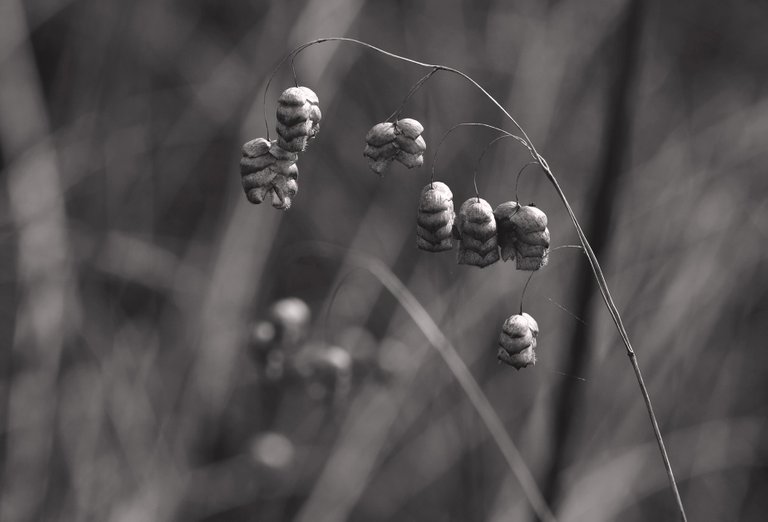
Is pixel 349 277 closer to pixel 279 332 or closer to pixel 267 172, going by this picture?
pixel 279 332

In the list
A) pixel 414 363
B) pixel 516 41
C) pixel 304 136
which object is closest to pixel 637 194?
pixel 516 41

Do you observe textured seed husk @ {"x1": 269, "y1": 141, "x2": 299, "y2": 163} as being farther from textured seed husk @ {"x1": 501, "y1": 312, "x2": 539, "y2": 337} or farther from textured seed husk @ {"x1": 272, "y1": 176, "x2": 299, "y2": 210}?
textured seed husk @ {"x1": 501, "y1": 312, "x2": 539, "y2": 337}

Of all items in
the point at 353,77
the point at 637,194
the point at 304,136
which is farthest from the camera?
the point at 353,77

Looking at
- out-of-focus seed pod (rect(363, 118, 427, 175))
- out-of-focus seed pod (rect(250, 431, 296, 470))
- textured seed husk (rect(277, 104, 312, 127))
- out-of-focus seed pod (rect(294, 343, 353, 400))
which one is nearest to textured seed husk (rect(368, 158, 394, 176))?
out-of-focus seed pod (rect(363, 118, 427, 175))

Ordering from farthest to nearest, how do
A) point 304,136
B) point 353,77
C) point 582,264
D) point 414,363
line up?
point 353,77, point 414,363, point 582,264, point 304,136

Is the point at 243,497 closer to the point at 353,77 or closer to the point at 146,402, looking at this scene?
the point at 146,402
